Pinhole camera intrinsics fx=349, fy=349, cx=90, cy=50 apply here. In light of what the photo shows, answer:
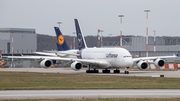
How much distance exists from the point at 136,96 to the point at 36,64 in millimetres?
79611

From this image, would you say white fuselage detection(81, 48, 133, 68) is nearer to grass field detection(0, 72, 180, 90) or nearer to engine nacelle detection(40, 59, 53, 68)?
engine nacelle detection(40, 59, 53, 68)

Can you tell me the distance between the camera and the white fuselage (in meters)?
51.0

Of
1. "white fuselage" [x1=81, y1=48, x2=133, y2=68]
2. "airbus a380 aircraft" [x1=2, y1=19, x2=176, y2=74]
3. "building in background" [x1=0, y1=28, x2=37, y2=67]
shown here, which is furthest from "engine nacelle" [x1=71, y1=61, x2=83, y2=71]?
"building in background" [x1=0, y1=28, x2=37, y2=67]

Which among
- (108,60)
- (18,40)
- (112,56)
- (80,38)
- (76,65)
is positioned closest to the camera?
(76,65)

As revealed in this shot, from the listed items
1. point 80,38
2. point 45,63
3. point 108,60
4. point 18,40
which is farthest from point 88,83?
point 18,40

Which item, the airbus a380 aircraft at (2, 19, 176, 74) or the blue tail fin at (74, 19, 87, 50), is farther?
the blue tail fin at (74, 19, 87, 50)

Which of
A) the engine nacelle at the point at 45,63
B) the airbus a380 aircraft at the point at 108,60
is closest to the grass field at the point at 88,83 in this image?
the airbus a380 aircraft at the point at 108,60

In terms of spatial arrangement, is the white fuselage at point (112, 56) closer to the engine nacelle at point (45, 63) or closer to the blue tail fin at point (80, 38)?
the blue tail fin at point (80, 38)

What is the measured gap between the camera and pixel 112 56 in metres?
53.3

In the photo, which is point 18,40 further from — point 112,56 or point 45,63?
point 112,56

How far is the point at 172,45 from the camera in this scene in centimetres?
11388

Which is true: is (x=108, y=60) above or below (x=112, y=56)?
below

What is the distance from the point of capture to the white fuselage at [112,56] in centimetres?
5100

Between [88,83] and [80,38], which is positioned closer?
A: [88,83]
